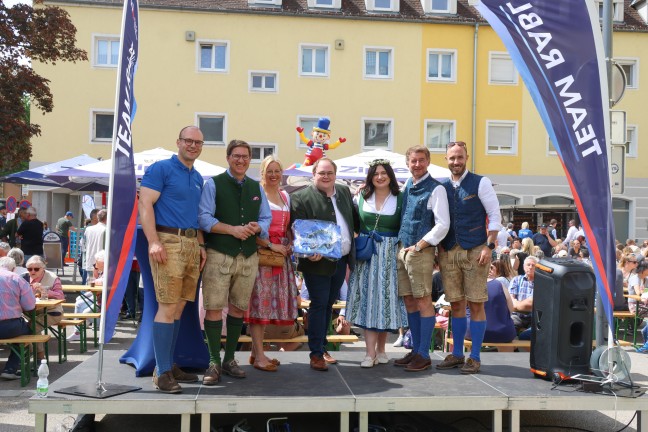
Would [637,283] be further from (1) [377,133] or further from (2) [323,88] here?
(2) [323,88]

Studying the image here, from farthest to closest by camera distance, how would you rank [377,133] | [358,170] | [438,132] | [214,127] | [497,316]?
[438,132] < [377,133] < [214,127] < [358,170] < [497,316]

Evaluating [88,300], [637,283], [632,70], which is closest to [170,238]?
[88,300]

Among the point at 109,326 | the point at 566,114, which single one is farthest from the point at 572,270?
the point at 109,326

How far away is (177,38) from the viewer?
1069 inches

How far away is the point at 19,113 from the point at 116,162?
630 inches

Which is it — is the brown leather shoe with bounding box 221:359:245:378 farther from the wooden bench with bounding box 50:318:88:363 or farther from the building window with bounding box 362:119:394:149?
the building window with bounding box 362:119:394:149

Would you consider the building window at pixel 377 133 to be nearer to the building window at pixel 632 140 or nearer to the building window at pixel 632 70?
the building window at pixel 632 140

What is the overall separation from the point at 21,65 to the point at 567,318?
60.2ft

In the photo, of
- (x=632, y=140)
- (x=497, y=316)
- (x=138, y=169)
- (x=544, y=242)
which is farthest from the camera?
(x=632, y=140)

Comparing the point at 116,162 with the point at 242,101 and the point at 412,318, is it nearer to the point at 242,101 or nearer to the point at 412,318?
the point at 412,318

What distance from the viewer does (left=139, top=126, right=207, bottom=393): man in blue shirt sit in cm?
534

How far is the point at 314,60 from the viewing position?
2792cm

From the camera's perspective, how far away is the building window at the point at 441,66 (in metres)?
28.3

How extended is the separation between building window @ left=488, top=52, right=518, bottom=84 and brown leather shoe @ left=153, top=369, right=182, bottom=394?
81.7 ft
